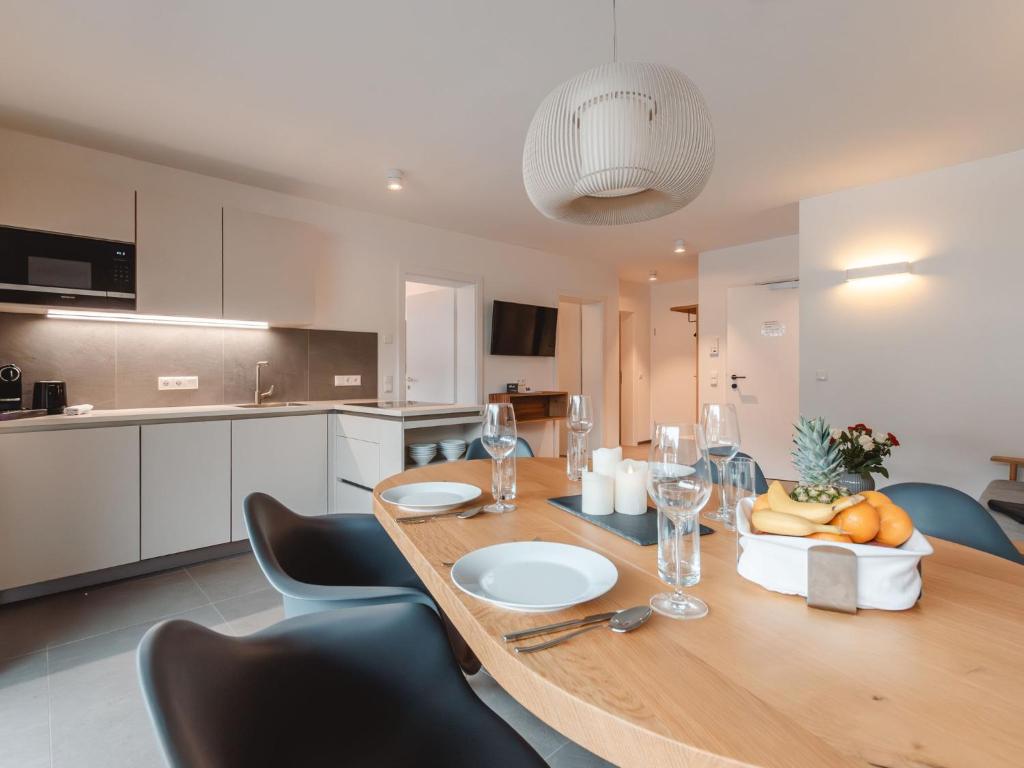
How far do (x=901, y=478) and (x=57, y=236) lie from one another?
5.83 metres

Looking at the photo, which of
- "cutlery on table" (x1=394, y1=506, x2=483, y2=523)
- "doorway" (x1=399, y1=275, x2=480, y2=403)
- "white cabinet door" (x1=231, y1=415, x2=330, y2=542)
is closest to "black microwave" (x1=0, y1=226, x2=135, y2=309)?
"white cabinet door" (x1=231, y1=415, x2=330, y2=542)

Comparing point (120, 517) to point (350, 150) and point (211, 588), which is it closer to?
point (211, 588)

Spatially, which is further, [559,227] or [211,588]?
[559,227]

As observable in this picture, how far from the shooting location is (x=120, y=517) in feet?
8.53

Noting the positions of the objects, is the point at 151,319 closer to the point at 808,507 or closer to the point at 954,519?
the point at 808,507

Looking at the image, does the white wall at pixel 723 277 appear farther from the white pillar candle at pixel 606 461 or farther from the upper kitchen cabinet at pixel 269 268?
the white pillar candle at pixel 606 461

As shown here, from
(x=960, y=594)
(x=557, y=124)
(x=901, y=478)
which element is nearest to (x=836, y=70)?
(x=557, y=124)

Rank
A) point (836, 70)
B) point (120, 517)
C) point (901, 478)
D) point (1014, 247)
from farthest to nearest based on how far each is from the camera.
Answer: point (901, 478) < point (1014, 247) < point (120, 517) < point (836, 70)

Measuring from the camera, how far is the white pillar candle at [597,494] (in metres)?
1.12

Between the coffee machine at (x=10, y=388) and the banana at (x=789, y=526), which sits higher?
the coffee machine at (x=10, y=388)

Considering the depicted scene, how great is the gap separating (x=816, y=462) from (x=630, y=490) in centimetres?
38

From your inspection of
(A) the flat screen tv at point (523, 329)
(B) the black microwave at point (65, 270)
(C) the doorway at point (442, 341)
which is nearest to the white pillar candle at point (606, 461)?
(B) the black microwave at point (65, 270)

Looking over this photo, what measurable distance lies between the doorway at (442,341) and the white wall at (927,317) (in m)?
3.08

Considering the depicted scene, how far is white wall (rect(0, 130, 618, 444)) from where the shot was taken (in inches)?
118
